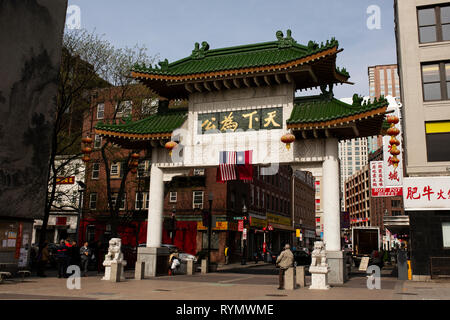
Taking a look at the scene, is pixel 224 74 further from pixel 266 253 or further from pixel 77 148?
pixel 266 253

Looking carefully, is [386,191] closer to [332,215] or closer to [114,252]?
[332,215]

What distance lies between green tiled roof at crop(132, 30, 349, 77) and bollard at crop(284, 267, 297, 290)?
9.66m

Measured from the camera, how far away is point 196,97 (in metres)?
22.7

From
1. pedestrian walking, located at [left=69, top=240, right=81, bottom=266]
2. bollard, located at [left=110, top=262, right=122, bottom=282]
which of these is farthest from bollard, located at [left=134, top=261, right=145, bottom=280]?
pedestrian walking, located at [left=69, top=240, right=81, bottom=266]

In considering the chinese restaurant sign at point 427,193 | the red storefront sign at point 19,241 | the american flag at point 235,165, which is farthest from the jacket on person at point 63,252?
the chinese restaurant sign at point 427,193

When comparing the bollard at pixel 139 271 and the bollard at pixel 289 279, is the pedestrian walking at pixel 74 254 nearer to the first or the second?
the bollard at pixel 139 271

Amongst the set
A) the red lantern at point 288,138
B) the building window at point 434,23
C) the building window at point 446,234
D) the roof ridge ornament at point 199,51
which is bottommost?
the building window at point 446,234

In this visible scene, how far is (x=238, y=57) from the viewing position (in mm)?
22641

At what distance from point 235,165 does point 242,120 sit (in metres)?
2.38

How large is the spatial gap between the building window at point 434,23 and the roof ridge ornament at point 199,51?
39.7ft

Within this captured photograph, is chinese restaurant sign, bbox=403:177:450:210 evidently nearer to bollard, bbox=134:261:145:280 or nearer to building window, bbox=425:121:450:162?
building window, bbox=425:121:450:162

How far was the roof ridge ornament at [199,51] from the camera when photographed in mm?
23844
